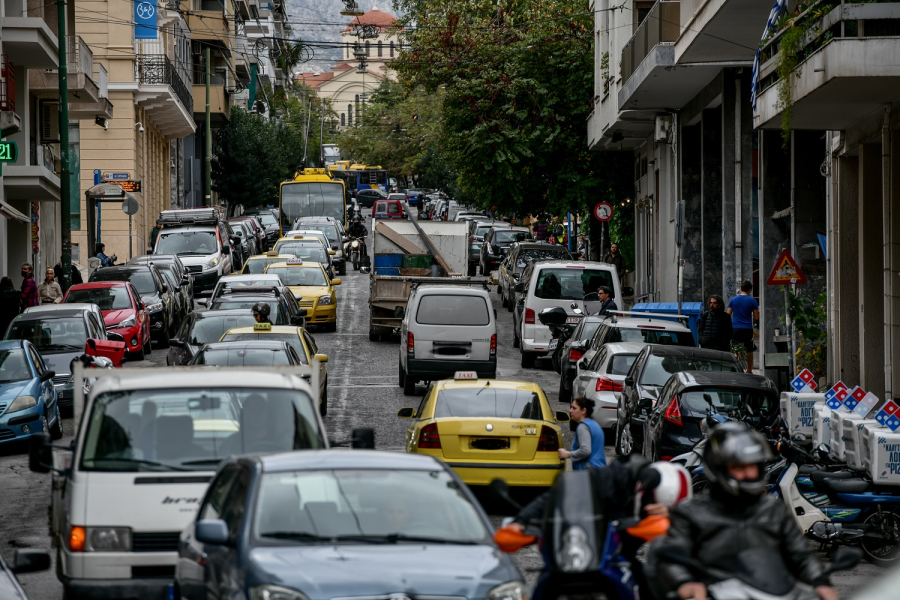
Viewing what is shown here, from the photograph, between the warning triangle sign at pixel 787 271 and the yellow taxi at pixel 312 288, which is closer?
the warning triangle sign at pixel 787 271

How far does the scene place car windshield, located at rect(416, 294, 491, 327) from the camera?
2375 centimetres

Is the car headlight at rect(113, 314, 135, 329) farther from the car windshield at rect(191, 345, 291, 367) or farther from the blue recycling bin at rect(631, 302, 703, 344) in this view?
the blue recycling bin at rect(631, 302, 703, 344)

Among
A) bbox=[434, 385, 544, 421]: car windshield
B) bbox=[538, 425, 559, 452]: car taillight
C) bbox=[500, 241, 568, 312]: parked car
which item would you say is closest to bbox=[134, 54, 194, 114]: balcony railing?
bbox=[500, 241, 568, 312]: parked car

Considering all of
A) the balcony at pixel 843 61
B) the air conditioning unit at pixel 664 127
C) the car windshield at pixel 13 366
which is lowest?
the car windshield at pixel 13 366

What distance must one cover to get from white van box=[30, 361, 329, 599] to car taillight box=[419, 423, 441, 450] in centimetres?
403

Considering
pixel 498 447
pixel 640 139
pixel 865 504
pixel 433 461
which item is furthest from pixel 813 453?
pixel 640 139

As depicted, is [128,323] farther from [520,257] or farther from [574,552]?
[574,552]

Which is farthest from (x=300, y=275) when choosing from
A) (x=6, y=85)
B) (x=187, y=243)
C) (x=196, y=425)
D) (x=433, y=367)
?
(x=196, y=425)

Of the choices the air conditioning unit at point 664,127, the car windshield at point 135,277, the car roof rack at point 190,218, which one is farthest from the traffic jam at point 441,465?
the car roof rack at point 190,218

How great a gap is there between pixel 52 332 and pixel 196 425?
1366 centimetres

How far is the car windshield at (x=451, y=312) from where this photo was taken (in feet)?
77.9

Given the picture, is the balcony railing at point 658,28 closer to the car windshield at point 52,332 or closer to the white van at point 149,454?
the car windshield at point 52,332

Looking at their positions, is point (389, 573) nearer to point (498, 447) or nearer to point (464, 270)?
point (498, 447)

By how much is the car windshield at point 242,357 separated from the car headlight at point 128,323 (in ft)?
29.8
